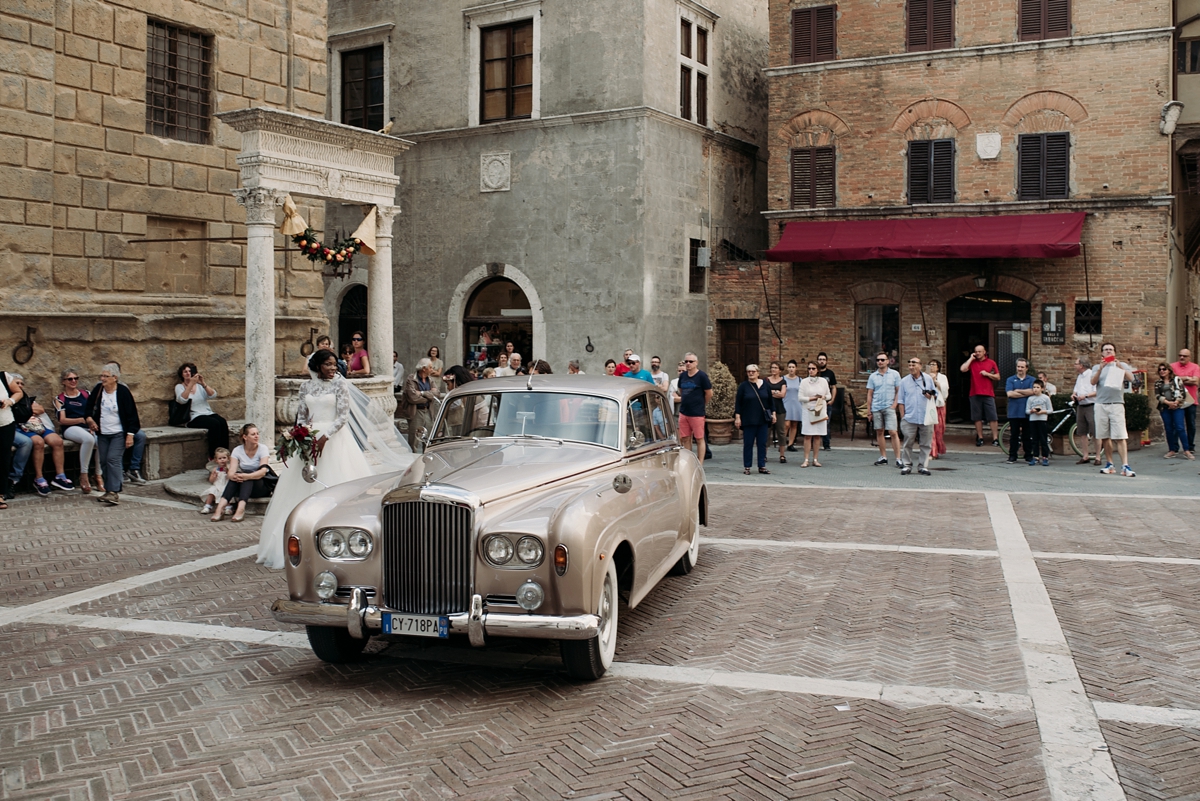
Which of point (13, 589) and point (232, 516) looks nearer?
point (13, 589)

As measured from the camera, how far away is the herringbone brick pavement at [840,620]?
6.56 meters

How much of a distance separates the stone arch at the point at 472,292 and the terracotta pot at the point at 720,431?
4.46 m

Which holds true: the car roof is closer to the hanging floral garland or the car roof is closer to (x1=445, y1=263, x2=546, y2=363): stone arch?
the hanging floral garland

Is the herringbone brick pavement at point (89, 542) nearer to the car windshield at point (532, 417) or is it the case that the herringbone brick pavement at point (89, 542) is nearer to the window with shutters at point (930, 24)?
the car windshield at point (532, 417)

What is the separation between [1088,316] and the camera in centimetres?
2125

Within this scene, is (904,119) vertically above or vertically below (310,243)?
above

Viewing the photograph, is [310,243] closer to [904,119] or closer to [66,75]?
[66,75]

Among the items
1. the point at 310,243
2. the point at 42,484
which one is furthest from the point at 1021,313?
the point at 42,484

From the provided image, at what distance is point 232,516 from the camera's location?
1208cm

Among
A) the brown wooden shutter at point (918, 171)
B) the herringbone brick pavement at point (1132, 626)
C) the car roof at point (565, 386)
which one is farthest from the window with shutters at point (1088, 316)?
the car roof at point (565, 386)

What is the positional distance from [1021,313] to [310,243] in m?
14.8

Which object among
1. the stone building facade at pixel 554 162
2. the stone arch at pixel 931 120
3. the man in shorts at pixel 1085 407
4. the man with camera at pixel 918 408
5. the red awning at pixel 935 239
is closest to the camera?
the man with camera at pixel 918 408

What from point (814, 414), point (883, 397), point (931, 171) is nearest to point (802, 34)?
point (931, 171)

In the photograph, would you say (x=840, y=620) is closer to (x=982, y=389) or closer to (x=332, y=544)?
(x=332, y=544)
